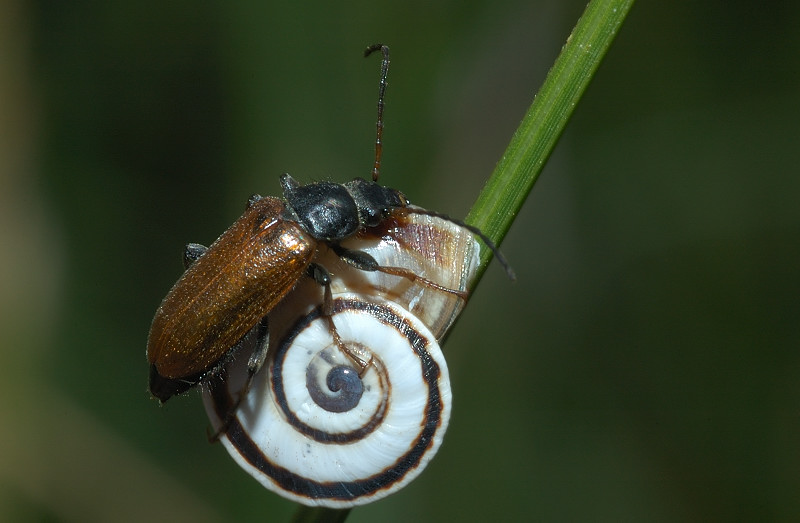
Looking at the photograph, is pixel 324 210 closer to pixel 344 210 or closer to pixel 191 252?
pixel 344 210

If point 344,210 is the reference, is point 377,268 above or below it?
below

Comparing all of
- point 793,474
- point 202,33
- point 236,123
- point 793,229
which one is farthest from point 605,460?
point 202,33

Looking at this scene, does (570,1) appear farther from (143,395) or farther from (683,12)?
(143,395)

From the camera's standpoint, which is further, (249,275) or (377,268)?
(249,275)

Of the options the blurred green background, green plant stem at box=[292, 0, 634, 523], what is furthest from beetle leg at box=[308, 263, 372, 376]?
the blurred green background

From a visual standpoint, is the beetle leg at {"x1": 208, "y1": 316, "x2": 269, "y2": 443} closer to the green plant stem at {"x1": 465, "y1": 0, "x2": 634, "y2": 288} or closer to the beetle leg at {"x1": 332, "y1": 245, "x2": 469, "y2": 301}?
the beetle leg at {"x1": 332, "y1": 245, "x2": 469, "y2": 301}

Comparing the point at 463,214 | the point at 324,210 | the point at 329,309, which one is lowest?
the point at 329,309

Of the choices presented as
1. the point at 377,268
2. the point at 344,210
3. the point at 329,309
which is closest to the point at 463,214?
the point at 344,210
